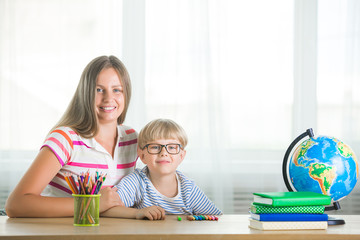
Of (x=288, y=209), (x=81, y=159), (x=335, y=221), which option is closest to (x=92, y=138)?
(x=81, y=159)

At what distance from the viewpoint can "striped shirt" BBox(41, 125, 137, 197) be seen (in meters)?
1.79

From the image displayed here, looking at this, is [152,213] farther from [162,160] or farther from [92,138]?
[92,138]

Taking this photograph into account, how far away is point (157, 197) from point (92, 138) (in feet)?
1.14

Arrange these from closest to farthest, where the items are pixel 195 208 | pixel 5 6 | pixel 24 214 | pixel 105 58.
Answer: pixel 24 214 → pixel 195 208 → pixel 105 58 → pixel 5 6

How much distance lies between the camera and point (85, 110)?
1.88m

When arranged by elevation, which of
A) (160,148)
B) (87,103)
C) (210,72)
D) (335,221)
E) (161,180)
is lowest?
(335,221)

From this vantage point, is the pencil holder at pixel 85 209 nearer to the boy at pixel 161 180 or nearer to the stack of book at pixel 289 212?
the boy at pixel 161 180

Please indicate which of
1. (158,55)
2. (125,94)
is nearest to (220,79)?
(158,55)

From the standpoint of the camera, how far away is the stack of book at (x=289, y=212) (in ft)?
4.65

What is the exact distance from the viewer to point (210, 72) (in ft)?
10.6

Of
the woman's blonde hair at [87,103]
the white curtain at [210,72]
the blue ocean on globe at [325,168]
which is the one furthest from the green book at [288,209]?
the white curtain at [210,72]

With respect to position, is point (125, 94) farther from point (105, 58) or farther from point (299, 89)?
point (299, 89)

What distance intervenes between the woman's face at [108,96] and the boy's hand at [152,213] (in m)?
0.44

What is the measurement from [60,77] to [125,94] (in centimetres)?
145
